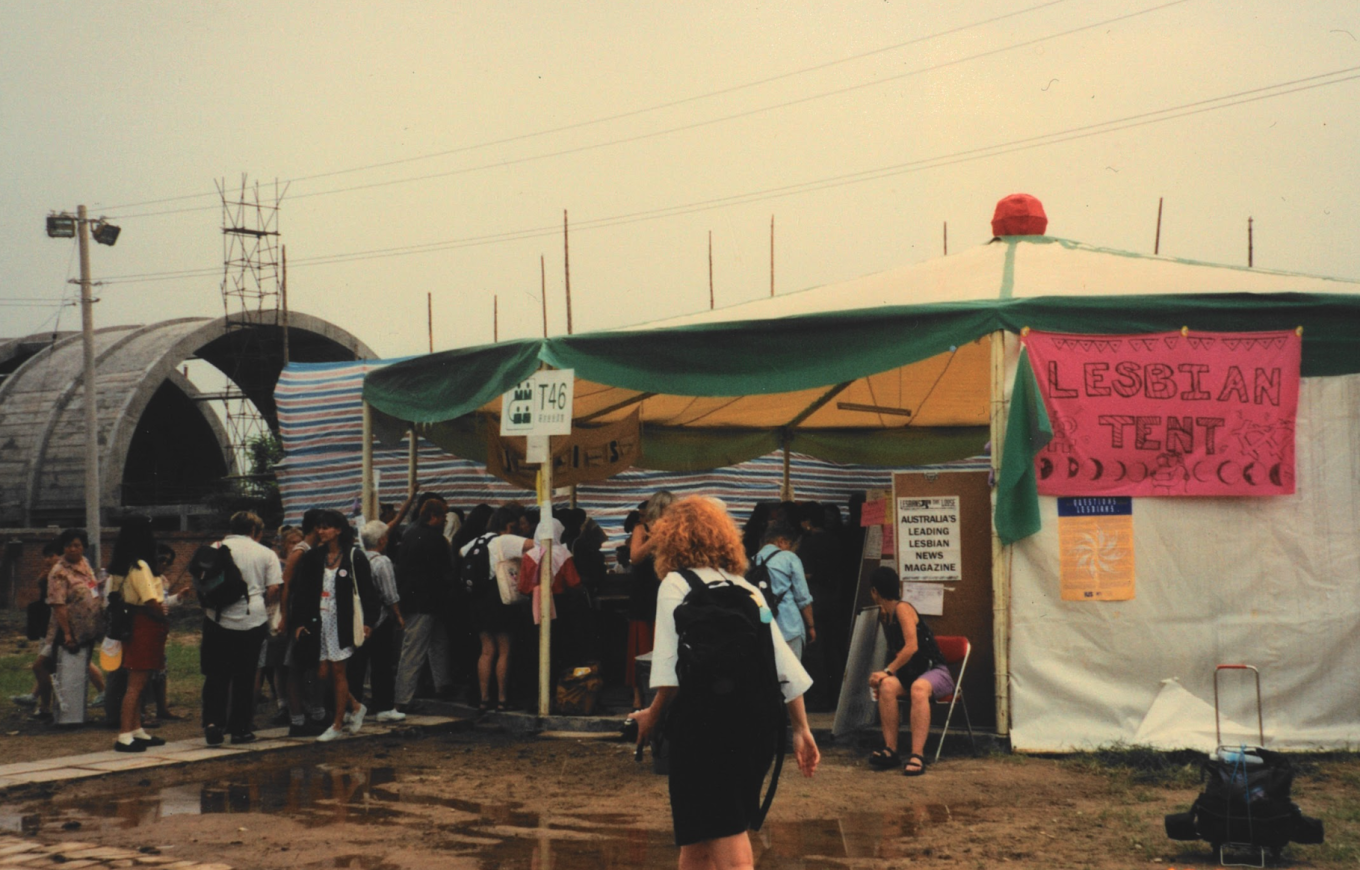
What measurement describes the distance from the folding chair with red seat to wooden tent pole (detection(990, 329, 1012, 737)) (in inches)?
8.1

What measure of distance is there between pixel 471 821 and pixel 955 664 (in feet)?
11.7

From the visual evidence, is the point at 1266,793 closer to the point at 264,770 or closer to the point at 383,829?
the point at 383,829

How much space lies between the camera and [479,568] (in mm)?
10578

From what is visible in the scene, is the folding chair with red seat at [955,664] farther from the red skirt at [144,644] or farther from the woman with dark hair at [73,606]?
the woman with dark hair at [73,606]

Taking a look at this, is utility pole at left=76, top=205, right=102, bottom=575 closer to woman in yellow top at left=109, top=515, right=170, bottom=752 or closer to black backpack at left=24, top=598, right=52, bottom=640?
black backpack at left=24, top=598, right=52, bottom=640

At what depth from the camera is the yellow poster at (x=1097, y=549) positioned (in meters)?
8.59

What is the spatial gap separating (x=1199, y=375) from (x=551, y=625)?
5.25 m

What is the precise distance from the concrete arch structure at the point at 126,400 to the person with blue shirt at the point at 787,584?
2298 cm

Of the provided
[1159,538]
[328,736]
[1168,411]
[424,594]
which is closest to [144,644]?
[328,736]

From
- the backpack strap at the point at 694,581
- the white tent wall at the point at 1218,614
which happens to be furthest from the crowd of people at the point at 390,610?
the backpack strap at the point at 694,581

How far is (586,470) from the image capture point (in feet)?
43.0

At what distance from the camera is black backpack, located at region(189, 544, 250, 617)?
945cm

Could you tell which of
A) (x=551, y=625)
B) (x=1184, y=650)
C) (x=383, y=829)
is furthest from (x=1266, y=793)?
(x=551, y=625)

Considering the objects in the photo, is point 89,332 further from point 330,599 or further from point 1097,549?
point 1097,549
